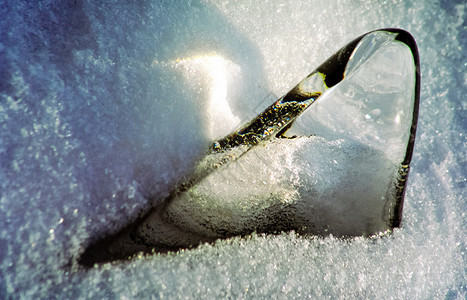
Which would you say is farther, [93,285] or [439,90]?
[439,90]

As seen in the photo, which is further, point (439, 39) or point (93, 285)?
point (439, 39)

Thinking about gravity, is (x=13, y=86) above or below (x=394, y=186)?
above

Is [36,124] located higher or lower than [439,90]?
higher

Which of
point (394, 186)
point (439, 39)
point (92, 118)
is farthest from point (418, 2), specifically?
point (92, 118)

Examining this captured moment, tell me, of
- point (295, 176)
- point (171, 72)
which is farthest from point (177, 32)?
point (295, 176)

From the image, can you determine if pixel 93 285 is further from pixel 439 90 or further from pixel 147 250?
pixel 439 90

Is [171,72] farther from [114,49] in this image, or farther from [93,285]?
[93,285]
